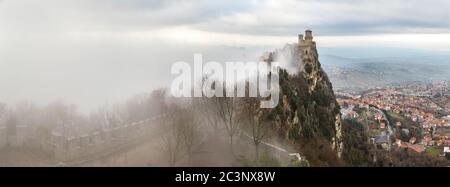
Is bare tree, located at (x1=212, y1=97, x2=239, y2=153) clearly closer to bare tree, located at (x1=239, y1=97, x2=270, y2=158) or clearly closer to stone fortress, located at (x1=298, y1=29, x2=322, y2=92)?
bare tree, located at (x1=239, y1=97, x2=270, y2=158)

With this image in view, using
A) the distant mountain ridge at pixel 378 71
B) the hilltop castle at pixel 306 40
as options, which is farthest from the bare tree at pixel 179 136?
the distant mountain ridge at pixel 378 71

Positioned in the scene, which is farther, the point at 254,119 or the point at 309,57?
the point at 309,57

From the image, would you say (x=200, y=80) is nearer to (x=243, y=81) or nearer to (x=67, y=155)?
(x=243, y=81)

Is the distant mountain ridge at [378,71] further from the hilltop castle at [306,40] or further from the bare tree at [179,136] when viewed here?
the bare tree at [179,136]

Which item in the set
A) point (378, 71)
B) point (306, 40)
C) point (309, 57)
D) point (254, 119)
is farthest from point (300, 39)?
point (378, 71)

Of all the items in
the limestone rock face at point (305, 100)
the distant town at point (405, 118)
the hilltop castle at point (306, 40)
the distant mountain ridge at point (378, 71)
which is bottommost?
the distant town at point (405, 118)

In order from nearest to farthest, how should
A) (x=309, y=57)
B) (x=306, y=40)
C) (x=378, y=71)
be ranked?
(x=309, y=57) < (x=306, y=40) < (x=378, y=71)

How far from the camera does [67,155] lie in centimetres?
1723

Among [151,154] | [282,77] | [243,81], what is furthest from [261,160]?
[282,77]

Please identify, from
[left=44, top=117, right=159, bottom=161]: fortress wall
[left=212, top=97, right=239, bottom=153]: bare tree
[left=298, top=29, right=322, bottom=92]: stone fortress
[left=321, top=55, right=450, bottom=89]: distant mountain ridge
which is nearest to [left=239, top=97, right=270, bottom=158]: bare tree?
[left=212, top=97, right=239, bottom=153]: bare tree

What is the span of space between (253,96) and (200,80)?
3.44 metres

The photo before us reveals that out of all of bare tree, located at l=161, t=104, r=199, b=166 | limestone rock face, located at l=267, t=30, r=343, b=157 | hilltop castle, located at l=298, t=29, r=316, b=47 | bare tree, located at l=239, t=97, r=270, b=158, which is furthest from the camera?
hilltop castle, located at l=298, t=29, r=316, b=47

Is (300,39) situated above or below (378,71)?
above

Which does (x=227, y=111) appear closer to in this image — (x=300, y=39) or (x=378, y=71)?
(x=300, y=39)
